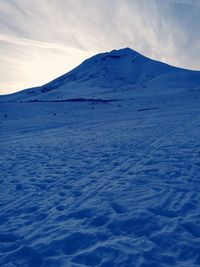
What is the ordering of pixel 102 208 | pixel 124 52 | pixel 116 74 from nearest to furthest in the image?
pixel 102 208 → pixel 116 74 → pixel 124 52

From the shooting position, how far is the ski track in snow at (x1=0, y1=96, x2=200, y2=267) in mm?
5215

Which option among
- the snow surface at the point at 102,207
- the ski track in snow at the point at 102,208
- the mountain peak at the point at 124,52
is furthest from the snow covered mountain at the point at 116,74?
the ski track in snow at the point at 102,208

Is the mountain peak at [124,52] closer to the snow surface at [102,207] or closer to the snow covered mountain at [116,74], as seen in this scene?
the snow covered mountain at [116,74]

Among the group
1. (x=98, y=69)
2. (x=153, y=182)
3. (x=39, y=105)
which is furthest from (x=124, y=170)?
(x=98, y=69)

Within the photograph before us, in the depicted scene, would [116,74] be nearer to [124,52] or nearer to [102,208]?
[124,52]

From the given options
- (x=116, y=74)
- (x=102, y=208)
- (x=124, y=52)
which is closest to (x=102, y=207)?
(x=102, y=208)

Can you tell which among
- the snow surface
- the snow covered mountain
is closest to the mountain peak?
the snow covered mountain

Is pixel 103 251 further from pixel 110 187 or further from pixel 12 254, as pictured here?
pixel 110 187

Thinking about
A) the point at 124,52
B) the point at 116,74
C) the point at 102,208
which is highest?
the point at 124,52

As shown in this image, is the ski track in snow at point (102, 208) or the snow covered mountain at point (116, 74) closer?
the ski track in snow at point (102, 208)

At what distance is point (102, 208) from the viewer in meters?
7.04

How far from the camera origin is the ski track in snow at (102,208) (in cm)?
521

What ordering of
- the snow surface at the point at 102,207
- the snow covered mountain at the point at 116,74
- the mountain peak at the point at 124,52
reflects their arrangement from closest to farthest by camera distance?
the snow surface at the point at 102,207
the snow covered mountain at the point at 116,74
the mountain peak at the point at 124,52

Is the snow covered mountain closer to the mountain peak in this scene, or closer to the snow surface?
the mountain peak
